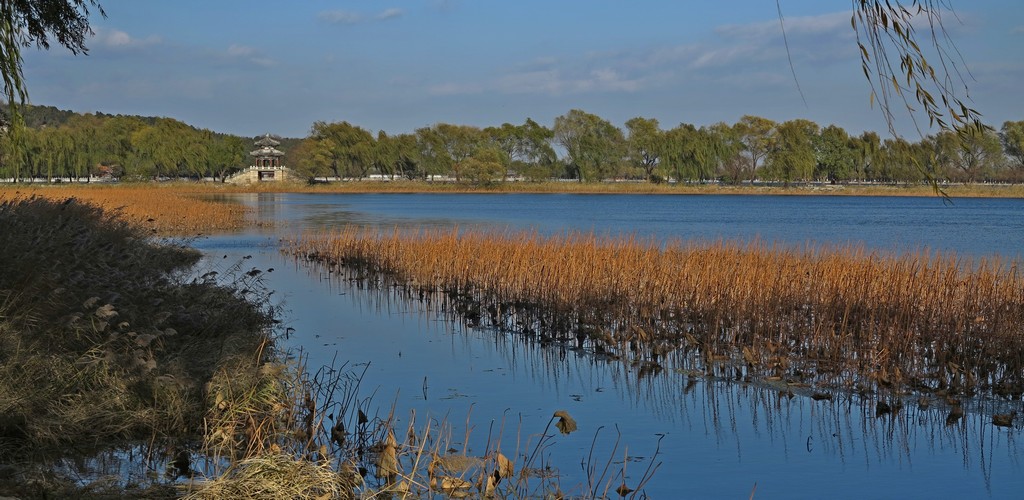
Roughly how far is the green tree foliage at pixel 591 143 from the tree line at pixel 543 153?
118 millimetres

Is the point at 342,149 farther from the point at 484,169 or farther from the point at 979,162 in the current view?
the point at 979,162

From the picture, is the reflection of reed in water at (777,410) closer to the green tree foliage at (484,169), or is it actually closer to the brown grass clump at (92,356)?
the brown grass clump at (92,356)

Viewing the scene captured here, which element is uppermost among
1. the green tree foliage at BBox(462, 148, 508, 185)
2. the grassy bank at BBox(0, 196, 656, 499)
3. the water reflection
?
the green tree foliage at BBox(462, 148, 508, 185)

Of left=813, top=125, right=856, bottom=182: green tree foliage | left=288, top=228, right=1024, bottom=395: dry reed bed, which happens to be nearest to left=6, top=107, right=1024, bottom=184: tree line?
left=813, top=125, right=856, bottom=182: green tree foliage

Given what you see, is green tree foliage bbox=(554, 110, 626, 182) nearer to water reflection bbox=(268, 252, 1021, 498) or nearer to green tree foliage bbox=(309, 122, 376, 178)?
green tree foliage bbox=(309, 122, 376, 178)

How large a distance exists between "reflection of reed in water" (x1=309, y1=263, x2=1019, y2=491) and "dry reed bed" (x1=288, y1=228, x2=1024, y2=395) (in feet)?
0.89

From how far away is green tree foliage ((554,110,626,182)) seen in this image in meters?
106

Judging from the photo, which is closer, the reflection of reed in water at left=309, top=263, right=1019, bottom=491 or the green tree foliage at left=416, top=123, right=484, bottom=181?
the reflection of reed in water at left=309, top=263, right=1019, bottom=491

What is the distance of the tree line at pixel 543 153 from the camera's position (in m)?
96.9

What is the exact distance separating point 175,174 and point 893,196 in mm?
A: 78815

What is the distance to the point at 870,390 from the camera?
28.8 feet

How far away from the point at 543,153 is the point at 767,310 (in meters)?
104

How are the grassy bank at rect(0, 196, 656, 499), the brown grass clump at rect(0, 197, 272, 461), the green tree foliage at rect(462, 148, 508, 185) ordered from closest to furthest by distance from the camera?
1. the grassy bank at rect(0, 196, 656, 499)
2. the brown grass clump at rect(0, 197, 272, 461)
3. the green tree foliage at rect(462, 148, 508, 185)

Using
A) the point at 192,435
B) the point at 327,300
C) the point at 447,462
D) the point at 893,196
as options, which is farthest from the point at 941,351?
the point at 893,196
